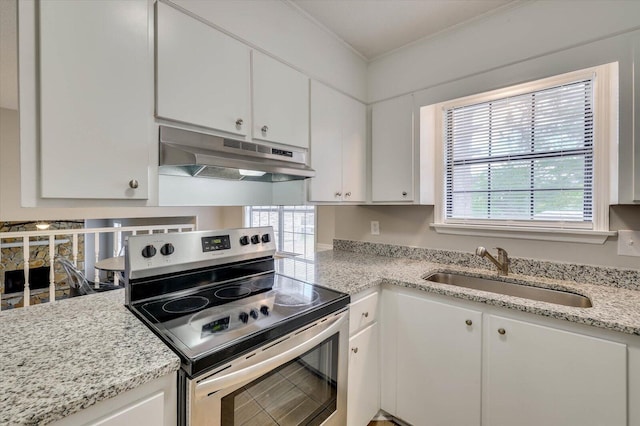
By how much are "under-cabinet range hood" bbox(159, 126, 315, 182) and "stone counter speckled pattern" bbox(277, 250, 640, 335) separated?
639 millimetres

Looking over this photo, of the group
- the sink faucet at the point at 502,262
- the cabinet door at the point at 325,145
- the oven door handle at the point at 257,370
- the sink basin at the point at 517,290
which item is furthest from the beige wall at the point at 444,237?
the oven door handle at the point at 257,370

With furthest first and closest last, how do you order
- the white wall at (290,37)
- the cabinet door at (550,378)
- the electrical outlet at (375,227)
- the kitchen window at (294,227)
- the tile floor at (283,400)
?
the kitchen window at (294,227), the electrical outlet at (375,227), the white wall at (290,37), the cabinet door at (550,378), the tile floor at (283,400)

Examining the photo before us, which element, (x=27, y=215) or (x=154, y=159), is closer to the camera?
(x=154, y=159)

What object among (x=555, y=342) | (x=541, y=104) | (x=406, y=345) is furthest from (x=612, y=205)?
(x=406, y=345)

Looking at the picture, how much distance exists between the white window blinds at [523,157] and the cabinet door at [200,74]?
149 centimetres

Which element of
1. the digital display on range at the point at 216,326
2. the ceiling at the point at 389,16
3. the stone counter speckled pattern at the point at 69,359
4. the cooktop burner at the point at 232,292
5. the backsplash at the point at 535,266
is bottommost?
the digital display on range at the point at 216,326

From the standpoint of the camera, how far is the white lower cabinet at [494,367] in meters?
1.09

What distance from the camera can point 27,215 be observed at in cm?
359

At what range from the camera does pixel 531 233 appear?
5.60ft

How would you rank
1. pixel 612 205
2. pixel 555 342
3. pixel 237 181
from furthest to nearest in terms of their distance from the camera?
pixel 237 181, pixel 612 205, pixel 555 342

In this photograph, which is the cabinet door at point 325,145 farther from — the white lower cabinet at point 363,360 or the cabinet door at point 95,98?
the cabinet door at point 95,98

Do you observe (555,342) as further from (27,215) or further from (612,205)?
(27,215)

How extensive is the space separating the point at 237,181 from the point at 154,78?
2.40ft

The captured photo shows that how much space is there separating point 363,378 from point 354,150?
148 centimetres
